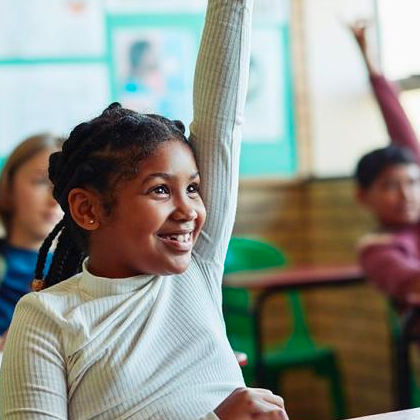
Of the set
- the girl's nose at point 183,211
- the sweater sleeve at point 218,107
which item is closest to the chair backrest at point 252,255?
the sweater sleeve at point 218,107

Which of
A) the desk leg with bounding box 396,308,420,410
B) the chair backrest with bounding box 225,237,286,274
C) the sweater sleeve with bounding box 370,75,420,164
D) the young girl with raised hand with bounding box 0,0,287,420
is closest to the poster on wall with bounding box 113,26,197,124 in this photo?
the chair backrest with bounding box 225,237,286,274

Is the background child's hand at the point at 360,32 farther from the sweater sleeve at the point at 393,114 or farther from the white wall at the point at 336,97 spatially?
the white wall at the point at 336,97

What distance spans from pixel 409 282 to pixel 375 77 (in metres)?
0.72

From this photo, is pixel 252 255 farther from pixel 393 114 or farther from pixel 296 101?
pixel 393 114

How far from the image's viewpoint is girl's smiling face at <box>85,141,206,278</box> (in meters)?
1.28

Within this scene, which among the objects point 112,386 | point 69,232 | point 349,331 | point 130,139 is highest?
point 130,139

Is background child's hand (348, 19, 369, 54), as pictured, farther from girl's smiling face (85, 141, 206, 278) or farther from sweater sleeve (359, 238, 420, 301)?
girl's smiling face (85, 141, 206, 278)

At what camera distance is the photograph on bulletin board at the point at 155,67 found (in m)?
4.19

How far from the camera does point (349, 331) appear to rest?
4.69 meters

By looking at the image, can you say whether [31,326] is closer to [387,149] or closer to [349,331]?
[387,149]

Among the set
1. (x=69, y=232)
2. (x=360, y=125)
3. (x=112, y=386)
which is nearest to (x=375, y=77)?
(x=360, y=125)

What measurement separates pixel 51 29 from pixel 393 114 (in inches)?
60.6

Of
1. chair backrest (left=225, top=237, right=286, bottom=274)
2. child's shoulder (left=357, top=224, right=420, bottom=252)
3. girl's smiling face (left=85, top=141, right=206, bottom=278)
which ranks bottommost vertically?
chair backrest (left=225, top=237, right=286, bottom=274)

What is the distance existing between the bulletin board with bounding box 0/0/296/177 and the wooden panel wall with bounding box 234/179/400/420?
0.19m
